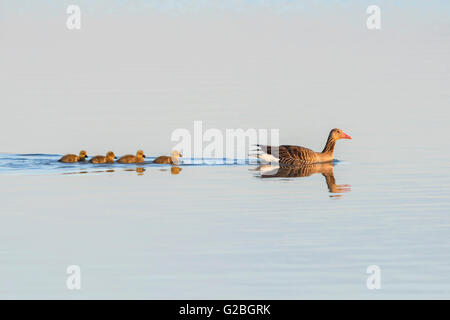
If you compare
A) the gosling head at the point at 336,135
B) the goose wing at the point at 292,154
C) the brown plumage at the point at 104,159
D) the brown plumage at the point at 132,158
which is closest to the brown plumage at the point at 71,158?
the brown plumage at the point at 104,159

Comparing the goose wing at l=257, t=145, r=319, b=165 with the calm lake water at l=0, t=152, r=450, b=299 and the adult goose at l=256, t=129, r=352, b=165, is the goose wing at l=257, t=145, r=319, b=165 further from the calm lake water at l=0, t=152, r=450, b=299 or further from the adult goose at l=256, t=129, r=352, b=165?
the calm lake water at l=0, t=152, r=450, b=299

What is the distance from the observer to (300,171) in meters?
21.6

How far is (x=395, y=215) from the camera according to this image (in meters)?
14.2

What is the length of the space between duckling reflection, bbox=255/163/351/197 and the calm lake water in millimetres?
238

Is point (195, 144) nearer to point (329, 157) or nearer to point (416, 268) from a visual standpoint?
point (329, 157)

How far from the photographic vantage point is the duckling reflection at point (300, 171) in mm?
19388

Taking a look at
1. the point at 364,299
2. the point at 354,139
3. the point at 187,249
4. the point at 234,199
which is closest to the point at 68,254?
the point at 187,249

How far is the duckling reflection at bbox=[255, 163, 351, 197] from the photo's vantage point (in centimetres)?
1939

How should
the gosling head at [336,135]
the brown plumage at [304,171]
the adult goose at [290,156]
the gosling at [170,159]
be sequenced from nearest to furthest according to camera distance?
Answer: 1. the brown plumage at [304,171]
2. the gosling at [170,159]
3. the adult goose at [290,156]
4. the gosling head at [336,135]

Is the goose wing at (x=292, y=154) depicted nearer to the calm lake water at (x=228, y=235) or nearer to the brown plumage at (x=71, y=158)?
the calm lake water at (x=228, y=235)

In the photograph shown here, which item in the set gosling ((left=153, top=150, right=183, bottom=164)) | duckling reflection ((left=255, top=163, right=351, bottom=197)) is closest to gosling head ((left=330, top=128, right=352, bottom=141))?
duckling reflection ((left=255, top=163, right=351, bottom=197))

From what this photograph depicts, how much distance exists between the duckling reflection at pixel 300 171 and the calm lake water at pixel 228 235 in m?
0.24

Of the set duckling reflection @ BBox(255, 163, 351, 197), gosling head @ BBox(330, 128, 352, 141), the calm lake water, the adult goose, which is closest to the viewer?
the calm lake water

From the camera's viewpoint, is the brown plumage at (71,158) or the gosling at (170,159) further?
A: the gosling at (170,159)
